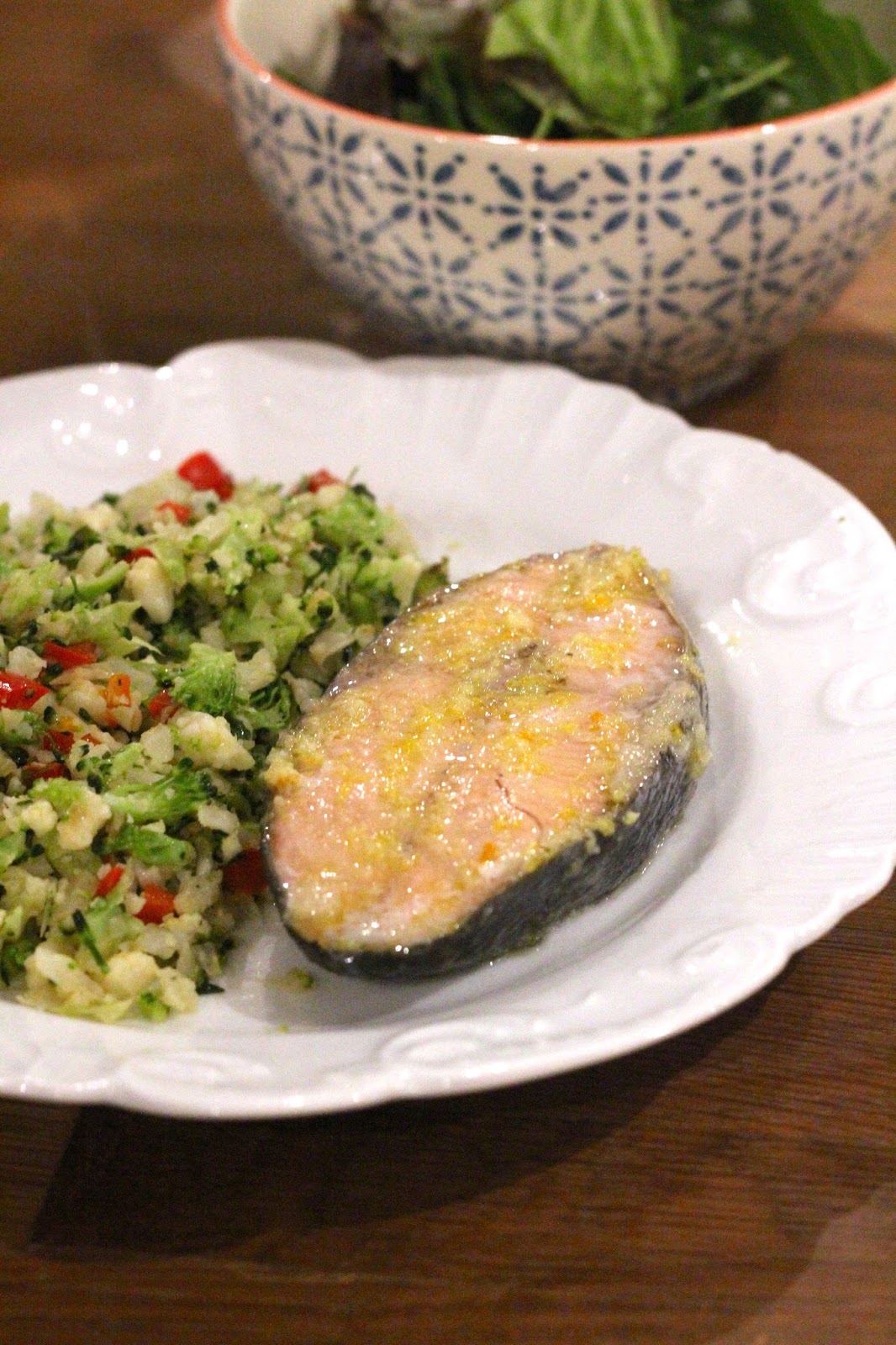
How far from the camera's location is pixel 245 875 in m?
2.27

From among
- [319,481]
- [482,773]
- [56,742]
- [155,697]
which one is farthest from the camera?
[319,481]

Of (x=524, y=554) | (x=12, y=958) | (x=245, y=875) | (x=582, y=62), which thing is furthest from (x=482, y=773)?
(x=582, y=62)

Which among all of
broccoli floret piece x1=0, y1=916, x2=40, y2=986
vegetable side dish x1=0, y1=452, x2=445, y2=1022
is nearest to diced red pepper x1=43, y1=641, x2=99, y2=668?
vegetable side dish x1=0, y1=452, x2=445, y2=1022

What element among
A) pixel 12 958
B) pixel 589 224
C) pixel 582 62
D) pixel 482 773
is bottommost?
pixel 12 958

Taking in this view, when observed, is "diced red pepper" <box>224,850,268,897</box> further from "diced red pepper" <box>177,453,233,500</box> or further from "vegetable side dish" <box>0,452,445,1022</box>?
"diced red pepper" <box>177,453,233,500</box>

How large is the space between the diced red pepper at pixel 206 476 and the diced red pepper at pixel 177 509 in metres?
0.18

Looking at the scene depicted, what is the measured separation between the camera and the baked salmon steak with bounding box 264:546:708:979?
2.02m

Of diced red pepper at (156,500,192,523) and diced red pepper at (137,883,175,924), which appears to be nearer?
diced red pepper at (137,883,175,924)

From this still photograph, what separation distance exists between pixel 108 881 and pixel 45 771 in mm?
278

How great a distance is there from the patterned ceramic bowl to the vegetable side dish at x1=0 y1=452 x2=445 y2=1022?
776mm

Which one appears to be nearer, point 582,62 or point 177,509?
point 177,509

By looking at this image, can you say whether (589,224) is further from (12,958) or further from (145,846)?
(12,958)

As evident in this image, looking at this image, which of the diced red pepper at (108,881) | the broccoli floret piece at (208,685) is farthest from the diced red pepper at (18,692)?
the diced red pepper at (108,881)

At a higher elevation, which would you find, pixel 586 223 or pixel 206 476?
pixel 586 223
